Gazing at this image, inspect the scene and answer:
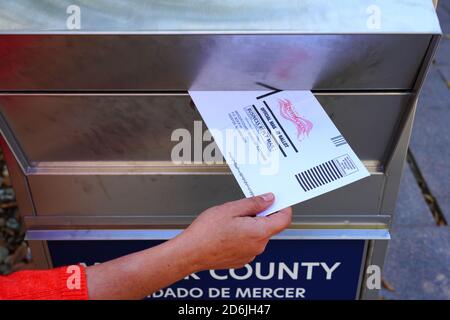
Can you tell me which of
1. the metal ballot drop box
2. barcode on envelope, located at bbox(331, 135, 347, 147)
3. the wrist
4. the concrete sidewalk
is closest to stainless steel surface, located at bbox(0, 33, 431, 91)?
the metal ballot drop box

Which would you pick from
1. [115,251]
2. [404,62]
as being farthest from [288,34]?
[115,251]

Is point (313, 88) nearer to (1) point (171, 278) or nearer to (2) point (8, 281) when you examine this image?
(1) point (171, 278)

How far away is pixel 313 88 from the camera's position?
1.25 metres

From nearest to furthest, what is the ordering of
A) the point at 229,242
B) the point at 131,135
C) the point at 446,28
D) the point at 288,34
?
the point at 288,34 < the point at 229,242 < the point at 131,135 < the point at 446,28

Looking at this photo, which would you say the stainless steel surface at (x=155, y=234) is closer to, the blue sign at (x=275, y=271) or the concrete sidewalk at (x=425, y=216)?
the blue sign at (x=275, y=271)

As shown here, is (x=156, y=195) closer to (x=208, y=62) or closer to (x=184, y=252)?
(x=184, y=252)

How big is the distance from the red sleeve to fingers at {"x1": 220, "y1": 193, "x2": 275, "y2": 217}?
0.39 metres

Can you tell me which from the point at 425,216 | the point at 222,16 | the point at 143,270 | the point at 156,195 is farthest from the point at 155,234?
the point at 425,216

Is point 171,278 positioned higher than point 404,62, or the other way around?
point 404,62

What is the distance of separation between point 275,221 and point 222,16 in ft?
1.62

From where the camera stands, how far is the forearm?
3.97 ft

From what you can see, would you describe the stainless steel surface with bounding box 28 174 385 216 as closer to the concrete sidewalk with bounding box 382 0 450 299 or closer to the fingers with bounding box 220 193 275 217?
the fingers with bounding box 220 193 275 217

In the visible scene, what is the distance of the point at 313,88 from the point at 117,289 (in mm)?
679

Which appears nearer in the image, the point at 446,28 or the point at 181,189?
the point at 181,189
